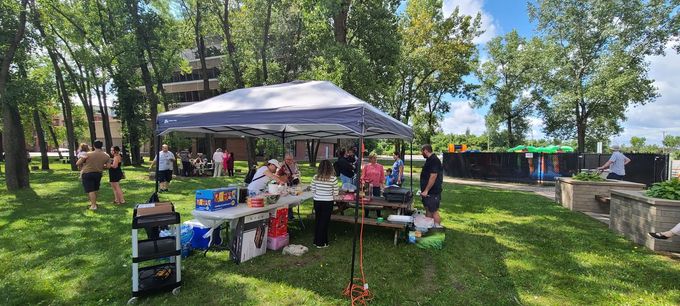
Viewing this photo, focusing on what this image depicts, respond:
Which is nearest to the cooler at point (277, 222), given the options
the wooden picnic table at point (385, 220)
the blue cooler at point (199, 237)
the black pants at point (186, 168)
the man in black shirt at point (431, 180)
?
the blue cooler at point (199, 237)

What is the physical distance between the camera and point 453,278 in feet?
14.4

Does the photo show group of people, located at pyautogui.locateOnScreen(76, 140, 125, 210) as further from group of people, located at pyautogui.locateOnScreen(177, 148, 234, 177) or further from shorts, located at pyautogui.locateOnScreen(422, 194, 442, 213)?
group of people, located at pyautogui.locateOnScreen(177, 148, 234, 177)

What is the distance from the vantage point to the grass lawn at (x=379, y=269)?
150 inches

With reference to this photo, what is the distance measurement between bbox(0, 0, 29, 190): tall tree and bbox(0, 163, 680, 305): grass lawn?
16.7 ft

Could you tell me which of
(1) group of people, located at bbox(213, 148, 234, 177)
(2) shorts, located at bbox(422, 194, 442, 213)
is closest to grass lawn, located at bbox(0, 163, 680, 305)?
(2) shorts, located at bbox(422, 194, 442, 213)

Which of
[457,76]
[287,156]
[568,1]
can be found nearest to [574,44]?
[568,1]

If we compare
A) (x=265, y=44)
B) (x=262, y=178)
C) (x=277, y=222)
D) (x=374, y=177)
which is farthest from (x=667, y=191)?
(x=265, y=44)

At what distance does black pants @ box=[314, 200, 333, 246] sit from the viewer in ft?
17.4

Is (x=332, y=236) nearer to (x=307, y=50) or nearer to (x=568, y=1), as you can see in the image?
(x=307, y=50)

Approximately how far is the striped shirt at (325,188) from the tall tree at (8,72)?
1135 cm

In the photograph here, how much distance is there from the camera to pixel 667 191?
549cm

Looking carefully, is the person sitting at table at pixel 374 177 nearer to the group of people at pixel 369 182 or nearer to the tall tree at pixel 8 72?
the group of people at pixel 369 182

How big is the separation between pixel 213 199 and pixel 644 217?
7089 mm

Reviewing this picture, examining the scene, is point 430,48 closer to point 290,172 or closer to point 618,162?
point 618,162
